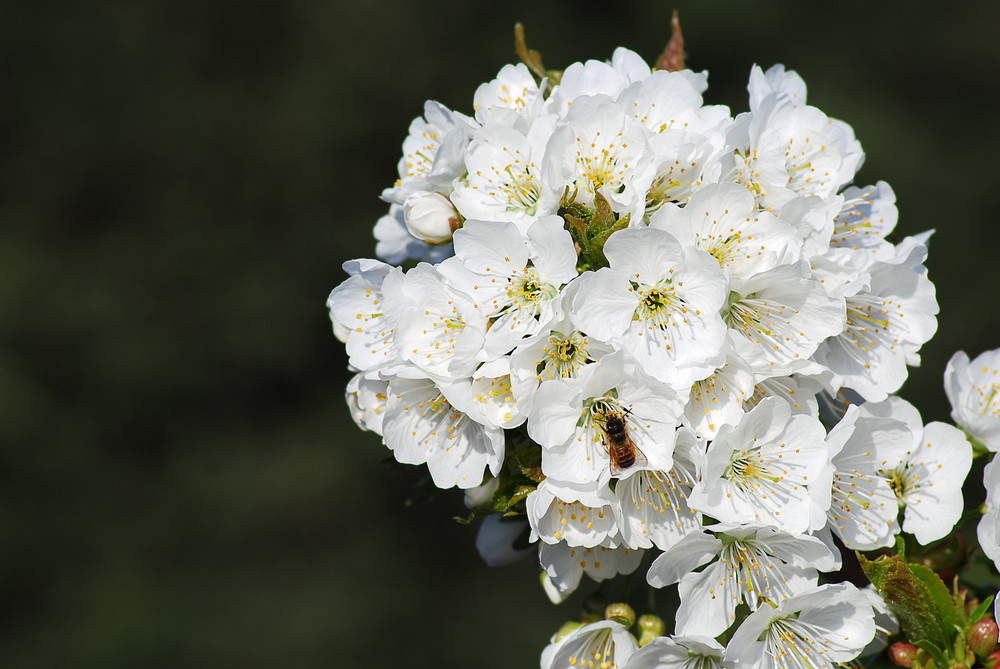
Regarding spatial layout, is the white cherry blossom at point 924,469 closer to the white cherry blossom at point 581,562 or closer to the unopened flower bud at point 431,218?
the white cherry blossom at point 581,562

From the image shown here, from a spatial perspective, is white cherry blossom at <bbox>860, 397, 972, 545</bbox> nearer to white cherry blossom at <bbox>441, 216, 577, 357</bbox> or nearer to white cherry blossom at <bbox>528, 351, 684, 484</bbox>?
white cherry blossom at <bbox>528, 351, 684, 484</bbox>

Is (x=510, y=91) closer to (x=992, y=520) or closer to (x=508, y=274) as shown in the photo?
(x=508, y=274)

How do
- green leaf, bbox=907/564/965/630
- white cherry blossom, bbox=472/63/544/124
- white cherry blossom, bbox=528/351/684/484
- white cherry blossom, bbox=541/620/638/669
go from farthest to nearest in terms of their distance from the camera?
white cherry blossom, bbox=472/63/544/124 → white cherry blossom, bbox=541/620/638/669 → green leaf, bbox=907/564/965/630 → white cherry blossom, bbox=528/351/684/484

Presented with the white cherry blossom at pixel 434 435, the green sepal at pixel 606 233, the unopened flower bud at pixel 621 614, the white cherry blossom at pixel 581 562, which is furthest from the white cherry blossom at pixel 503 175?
the unopened flower bud at pixel 621 614

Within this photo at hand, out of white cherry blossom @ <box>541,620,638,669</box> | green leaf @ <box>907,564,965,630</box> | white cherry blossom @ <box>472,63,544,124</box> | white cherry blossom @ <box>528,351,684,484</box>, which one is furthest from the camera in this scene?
white cherry blossom @ <box>472,63,544,124</box>

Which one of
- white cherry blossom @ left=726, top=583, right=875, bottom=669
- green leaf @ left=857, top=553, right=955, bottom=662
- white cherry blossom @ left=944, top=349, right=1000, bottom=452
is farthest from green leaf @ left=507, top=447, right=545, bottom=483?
white cherry blossom @ left=944, top=349, right=1000, bottom=452

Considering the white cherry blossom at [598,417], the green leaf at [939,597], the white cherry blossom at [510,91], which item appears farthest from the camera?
the white cherry blossom at [510,91]

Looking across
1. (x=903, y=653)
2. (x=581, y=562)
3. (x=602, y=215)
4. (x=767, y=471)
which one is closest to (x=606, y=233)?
(x=602, y=215)

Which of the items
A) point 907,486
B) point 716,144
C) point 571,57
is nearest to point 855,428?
point 907,486
